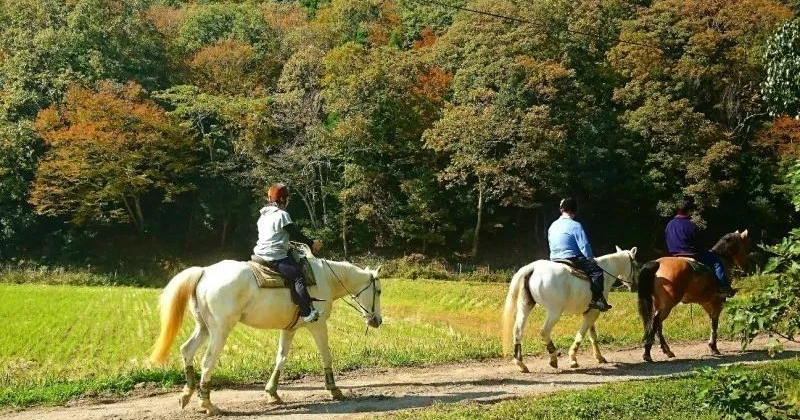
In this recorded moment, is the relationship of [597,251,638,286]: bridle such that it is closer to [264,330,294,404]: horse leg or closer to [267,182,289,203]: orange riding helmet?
[264,330,294,404]: horse leg

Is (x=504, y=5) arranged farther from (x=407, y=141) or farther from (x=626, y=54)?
(x=407, y=141)

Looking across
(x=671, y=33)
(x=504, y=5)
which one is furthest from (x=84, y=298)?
(x=671, y=33)

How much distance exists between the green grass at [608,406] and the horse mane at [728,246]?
4.81 meters

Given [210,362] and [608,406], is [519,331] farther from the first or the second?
[210,362]

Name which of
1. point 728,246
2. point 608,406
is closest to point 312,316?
point 608,406

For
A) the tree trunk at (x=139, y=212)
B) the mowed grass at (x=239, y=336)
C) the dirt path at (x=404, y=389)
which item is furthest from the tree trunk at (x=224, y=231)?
the dirt path at (x=404, y=389)

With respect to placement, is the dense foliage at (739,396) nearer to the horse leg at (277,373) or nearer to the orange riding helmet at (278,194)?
the horse leg at (277,373)

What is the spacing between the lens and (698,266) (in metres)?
14.0

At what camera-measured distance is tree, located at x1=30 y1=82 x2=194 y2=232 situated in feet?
150

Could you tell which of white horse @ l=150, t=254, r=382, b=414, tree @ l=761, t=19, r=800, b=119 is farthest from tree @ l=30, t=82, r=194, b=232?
white horse @ l=150, t=254, r=382, b=414

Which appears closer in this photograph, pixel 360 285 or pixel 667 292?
pixel 360 285

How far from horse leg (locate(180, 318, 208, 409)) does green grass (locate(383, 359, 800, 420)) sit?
2670 millimetres

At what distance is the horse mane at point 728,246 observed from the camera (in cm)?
1492

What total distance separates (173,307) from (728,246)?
10886mm
